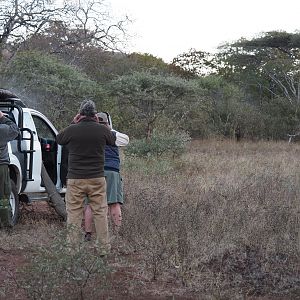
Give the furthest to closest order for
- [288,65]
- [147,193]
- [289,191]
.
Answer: [288,65] → [289,191] → [147,193]

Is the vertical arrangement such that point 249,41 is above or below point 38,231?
above

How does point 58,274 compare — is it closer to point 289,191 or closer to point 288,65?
point 289,191

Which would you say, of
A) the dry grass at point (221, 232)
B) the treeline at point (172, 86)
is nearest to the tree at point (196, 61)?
the treeline at point (172, 86)

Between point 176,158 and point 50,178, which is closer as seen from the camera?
point 50,178

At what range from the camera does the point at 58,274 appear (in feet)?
16.7

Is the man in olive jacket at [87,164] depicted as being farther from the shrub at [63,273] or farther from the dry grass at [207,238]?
the shrub at [63,273]

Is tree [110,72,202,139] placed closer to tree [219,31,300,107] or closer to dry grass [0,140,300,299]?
dry grass [0,140,300,299]

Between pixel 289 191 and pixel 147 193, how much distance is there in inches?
89.4

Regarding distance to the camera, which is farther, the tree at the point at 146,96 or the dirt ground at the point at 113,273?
the tree at the point at 146,96

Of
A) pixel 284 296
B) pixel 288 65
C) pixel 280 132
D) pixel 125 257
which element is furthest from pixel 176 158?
pixel 288 65

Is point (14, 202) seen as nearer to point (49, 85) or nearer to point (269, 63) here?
point (49, 85)

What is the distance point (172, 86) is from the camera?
18953mm

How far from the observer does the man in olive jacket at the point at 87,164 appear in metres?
7.07

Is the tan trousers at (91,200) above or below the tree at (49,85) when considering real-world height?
below
